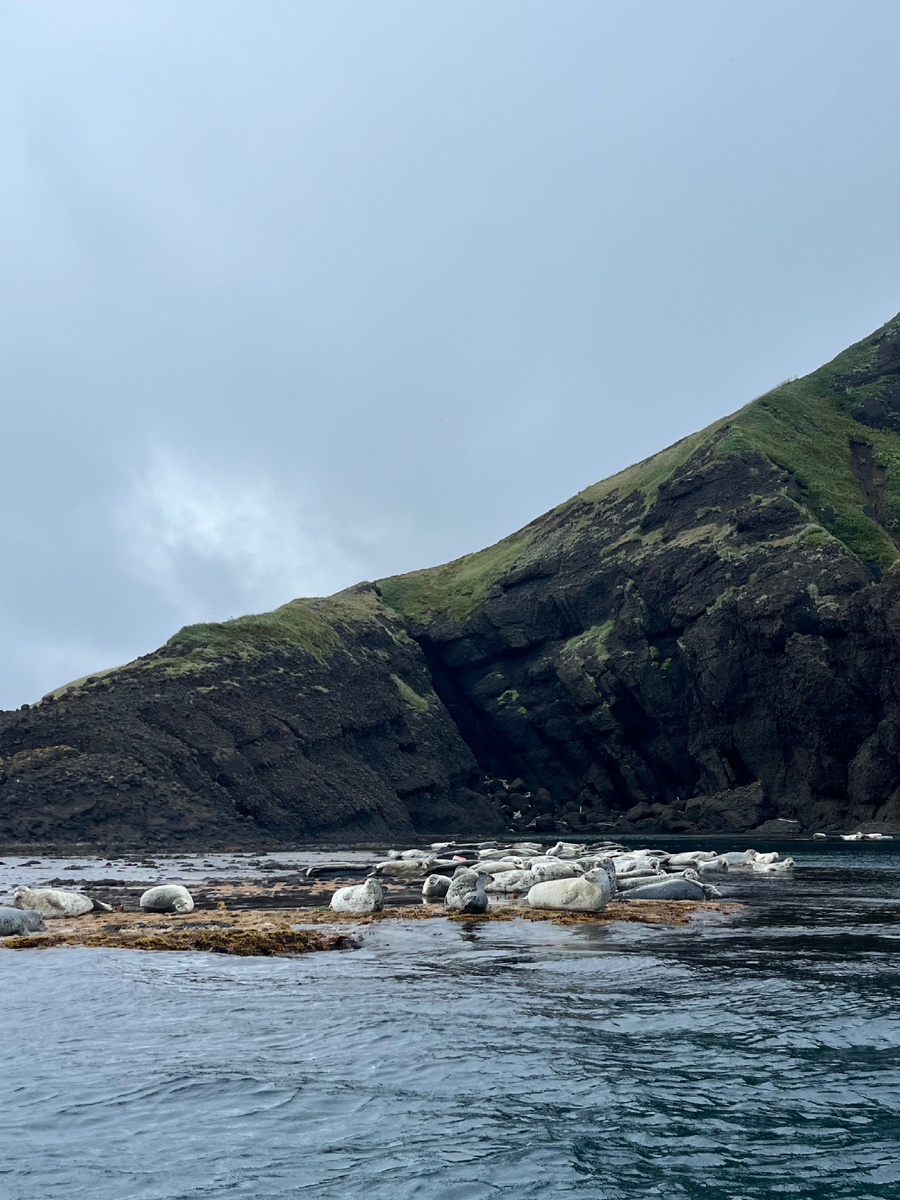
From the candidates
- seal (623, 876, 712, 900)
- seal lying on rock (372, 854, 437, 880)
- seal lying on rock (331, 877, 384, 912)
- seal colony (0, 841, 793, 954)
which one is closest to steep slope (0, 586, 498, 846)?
seal lying on rock (372, 854, 437, 880)

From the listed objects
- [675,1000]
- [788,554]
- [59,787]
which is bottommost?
[675,1000]

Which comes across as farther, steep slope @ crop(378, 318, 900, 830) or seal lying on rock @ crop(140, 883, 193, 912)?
steep slope @ crop(378, 318, 900, 830)

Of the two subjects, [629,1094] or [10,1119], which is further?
[629,1094]

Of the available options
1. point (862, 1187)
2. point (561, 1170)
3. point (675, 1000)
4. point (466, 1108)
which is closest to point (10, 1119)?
point (466, 1108)

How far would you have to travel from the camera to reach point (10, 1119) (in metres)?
9.29

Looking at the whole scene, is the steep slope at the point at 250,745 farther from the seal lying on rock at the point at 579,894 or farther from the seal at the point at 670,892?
the seal lying on rock at the point at 579,894

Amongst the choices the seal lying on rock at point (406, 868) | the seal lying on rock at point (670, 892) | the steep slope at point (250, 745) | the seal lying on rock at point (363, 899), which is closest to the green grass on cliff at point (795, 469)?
the steep slope at point (250, 745)

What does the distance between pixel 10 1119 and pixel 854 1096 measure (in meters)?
8.29

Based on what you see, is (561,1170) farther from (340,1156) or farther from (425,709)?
(425,709)

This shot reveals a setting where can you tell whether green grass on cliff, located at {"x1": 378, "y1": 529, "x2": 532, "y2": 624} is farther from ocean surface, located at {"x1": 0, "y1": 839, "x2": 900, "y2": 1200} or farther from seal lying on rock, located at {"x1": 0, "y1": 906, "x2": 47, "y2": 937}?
ocean surface, located at {"x1": 0, "y1": 839, "x2": 900, "y2": 1200}

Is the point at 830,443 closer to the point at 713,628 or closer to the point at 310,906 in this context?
the point at 713,628

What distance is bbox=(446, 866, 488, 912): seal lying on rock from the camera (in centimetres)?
2744

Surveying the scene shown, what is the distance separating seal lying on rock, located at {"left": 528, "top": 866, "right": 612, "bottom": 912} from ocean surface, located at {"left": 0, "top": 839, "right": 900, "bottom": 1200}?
26.3 ft

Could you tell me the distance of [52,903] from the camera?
28188 mm
